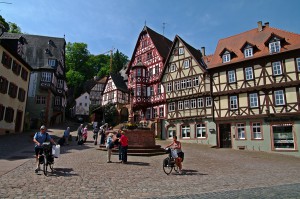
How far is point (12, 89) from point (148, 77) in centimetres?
1797

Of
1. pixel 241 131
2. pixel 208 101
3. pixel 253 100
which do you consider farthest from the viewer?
pixel 208 101

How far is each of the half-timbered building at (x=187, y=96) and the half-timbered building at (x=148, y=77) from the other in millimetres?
1975

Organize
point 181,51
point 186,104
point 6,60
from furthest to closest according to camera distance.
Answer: point 181,51, point 186,104, point 6,60

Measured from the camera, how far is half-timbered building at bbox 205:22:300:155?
895 inches

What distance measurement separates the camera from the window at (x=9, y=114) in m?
26.9

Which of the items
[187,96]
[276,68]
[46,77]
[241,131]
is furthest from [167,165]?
[46,77]

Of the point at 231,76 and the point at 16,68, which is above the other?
the point at 16,68

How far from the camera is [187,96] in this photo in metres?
30.5

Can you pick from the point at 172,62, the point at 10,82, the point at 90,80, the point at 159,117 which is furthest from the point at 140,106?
the point at 90,80

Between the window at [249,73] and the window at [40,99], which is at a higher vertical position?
the window at [249,73]

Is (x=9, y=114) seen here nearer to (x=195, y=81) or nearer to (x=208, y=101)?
(x=195, y=81)

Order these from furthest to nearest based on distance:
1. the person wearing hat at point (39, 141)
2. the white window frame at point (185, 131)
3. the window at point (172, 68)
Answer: the window at point (172, 68) < the white window frame at point (185, 131) < the person wearing hat at point (39, 141)

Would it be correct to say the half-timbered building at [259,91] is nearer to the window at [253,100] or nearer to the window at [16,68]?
the window at [253,100]

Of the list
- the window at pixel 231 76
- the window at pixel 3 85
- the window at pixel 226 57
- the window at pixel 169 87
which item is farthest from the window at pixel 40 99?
the window at pixel 231 76
